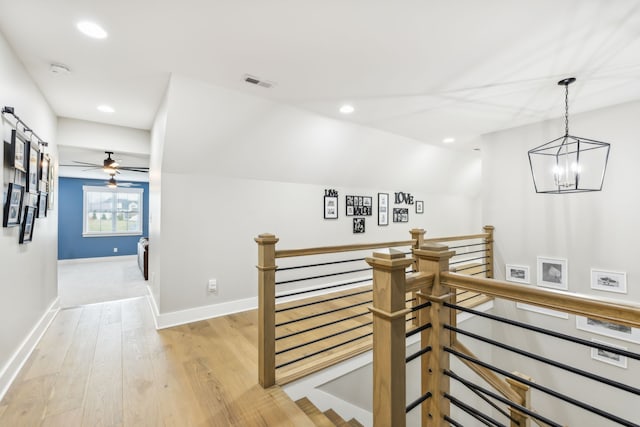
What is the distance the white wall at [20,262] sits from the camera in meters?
2.11

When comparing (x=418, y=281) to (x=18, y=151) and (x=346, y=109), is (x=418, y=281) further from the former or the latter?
(x=18, y=151)

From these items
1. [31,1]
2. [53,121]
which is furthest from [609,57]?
[53,121]

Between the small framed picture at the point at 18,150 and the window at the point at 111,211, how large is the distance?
22.2 ft

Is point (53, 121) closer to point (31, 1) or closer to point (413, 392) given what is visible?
point (31, 1)

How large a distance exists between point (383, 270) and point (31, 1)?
2535 mm

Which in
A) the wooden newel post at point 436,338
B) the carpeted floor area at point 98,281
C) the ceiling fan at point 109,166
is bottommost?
the carpeted floor area at point 98,281

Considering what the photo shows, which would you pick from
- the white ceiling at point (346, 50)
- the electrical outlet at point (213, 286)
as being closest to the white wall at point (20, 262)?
the white ceiling at point (346, 50)

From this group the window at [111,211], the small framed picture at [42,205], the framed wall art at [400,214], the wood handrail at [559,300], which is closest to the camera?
the wood handrail at [559,300]

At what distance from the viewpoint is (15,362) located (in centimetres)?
228

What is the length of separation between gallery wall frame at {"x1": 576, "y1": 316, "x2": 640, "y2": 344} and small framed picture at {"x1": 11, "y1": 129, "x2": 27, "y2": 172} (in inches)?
227

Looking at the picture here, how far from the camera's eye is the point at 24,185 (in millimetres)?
2404

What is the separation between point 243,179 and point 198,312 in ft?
5.62

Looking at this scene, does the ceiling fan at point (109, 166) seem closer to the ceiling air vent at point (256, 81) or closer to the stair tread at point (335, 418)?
the ceiling air vent at point (256, 81)

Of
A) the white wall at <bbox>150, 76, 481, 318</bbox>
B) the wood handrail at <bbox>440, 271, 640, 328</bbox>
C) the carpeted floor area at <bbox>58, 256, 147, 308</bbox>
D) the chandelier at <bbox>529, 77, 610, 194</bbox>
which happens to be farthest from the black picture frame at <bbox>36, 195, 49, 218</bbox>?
the chandelier at <bbox>529, 77, 610, 194</bbox>
